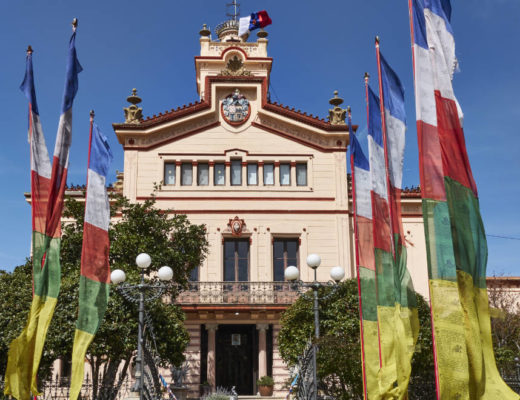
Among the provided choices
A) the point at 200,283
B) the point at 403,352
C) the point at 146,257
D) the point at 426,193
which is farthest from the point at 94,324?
the point at 200,283

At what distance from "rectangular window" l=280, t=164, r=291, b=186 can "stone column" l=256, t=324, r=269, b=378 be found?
7134 mm

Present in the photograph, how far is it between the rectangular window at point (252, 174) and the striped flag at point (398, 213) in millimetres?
16927

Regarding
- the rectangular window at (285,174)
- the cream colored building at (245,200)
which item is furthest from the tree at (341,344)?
the rectangular window at (285,174)

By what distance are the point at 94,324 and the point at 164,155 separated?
18.4 meters

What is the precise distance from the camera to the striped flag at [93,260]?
11672 millimetres

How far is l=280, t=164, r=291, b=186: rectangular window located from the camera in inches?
1177

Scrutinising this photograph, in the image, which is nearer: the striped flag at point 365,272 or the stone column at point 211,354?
the striped flag at point 365,272

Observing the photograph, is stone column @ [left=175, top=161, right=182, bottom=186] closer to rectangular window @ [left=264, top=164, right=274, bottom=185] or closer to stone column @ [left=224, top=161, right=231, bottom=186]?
stone column @ [left=224, top=161, right=231, bottom=186]

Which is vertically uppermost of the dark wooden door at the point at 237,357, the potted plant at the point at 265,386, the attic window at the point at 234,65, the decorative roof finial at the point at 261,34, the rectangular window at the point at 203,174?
the decorative roof finial at the point at 261,34

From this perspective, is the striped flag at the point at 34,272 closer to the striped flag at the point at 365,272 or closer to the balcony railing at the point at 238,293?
the striped flag at the point at 365,272

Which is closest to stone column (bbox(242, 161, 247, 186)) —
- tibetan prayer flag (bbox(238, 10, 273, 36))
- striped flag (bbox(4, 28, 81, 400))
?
tibetan prayer flag (bbox(238, 10, 273, 36))

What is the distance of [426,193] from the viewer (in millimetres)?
9734

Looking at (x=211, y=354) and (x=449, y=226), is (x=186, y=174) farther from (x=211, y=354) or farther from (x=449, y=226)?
(x=449, y=226)

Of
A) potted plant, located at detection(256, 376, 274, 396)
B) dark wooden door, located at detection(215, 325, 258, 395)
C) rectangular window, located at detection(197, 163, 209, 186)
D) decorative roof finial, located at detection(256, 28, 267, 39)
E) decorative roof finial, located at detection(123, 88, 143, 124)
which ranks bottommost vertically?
potted plant, located at detection(256, 376, 274, 396)
